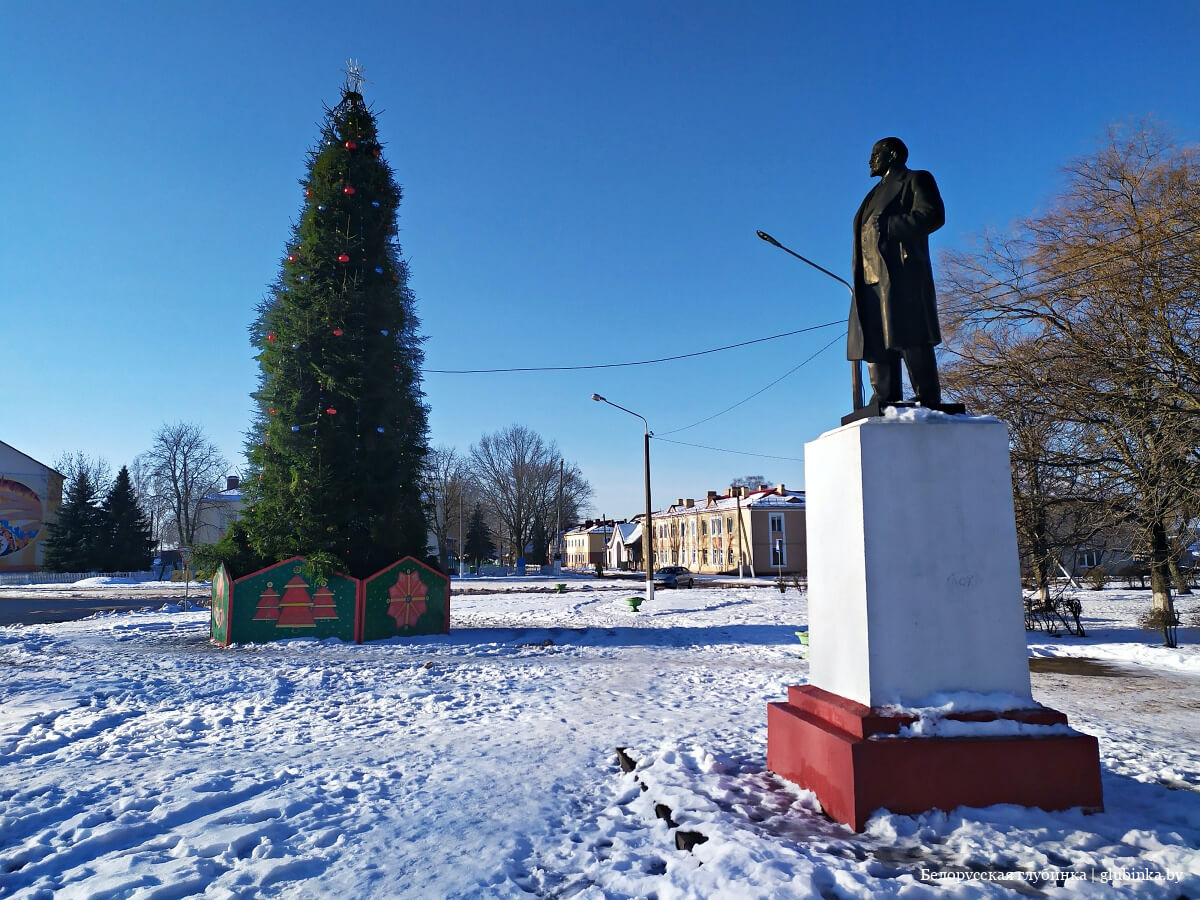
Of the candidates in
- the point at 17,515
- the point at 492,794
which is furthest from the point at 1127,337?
the point at 17,515

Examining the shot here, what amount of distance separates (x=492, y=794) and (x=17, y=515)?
57298mm

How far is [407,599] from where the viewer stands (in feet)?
43.8

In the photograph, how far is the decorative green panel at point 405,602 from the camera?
12875 millimetres

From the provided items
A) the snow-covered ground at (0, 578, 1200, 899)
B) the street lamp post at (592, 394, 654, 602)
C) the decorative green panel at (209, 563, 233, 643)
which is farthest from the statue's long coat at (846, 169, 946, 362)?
the street lamp post at (592, 394, 654, 602)

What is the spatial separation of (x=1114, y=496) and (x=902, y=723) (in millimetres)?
11631

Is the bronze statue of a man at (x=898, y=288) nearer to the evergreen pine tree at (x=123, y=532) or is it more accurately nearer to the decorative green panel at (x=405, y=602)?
the decorative green panel at (x=405, y=602)

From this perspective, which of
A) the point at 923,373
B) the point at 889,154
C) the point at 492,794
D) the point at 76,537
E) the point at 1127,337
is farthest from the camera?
the point at 76,537

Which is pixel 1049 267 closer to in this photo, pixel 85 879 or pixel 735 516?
pixel 85 879

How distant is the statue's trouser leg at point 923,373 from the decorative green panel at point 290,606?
424 inches

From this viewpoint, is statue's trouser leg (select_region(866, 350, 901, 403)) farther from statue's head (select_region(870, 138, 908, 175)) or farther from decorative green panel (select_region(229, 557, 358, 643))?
decorative green panel (select_region(229, 557, 358, 643))

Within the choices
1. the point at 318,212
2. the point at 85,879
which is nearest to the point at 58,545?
the point at 318,212

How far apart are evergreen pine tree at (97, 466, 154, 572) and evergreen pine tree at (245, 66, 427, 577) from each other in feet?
140

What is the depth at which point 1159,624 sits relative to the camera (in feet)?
43.4

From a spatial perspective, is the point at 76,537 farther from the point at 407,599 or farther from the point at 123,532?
the point at 407,599
